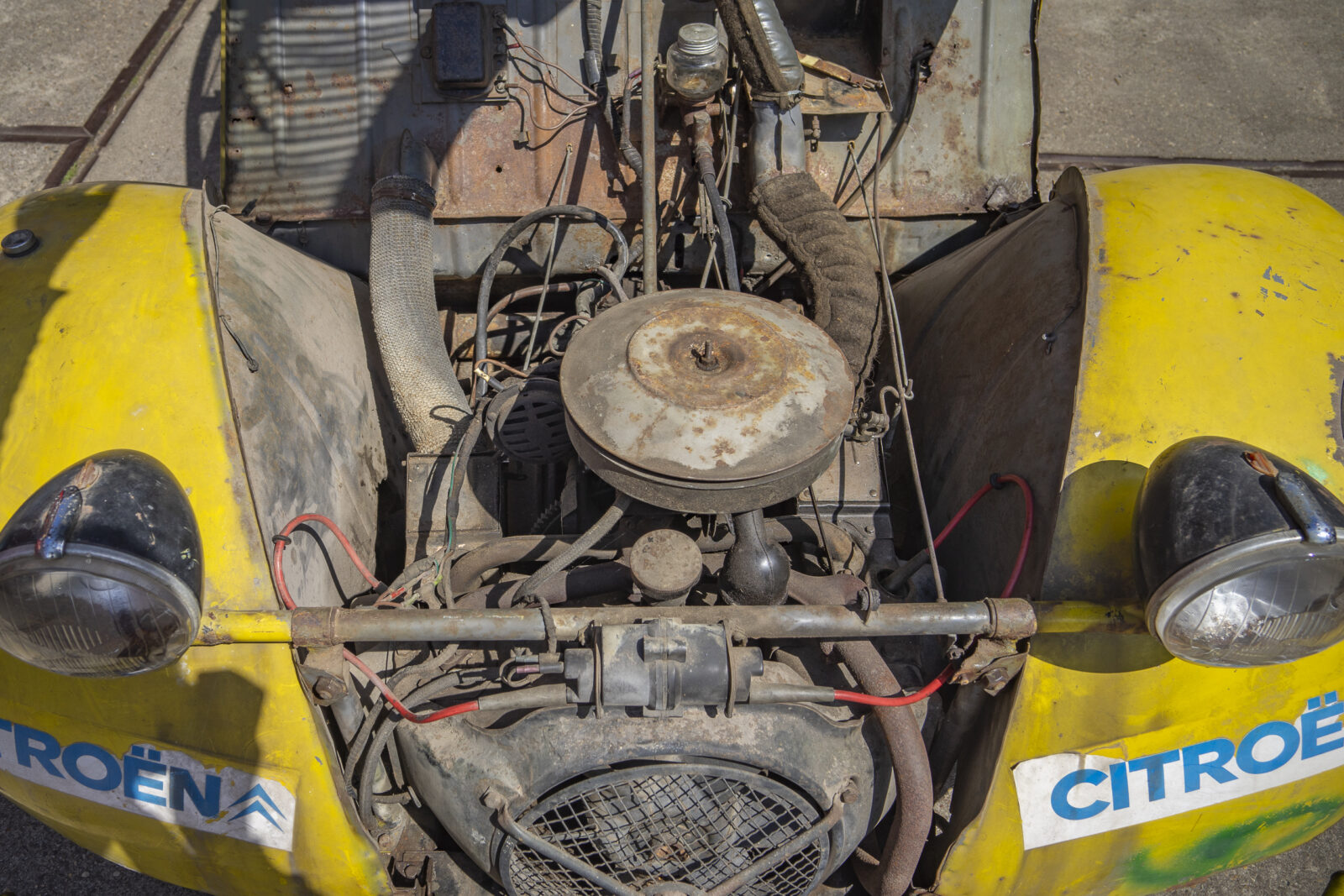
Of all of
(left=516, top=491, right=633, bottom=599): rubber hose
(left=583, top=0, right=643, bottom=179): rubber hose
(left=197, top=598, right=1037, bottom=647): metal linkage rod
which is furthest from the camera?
(left=583, top=0, right=643, bottom=179): rubber hose

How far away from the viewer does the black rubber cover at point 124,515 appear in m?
1.31

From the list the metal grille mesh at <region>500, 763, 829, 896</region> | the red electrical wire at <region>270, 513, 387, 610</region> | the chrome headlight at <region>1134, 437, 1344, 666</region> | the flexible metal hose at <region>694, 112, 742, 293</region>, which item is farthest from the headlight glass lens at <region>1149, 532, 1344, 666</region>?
the red electrical wire at <region>270, 513, 387, 610</region>

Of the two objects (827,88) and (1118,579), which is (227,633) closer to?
(1118,579)

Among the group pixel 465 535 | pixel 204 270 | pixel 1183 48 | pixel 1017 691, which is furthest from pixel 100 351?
pixel 1183 48

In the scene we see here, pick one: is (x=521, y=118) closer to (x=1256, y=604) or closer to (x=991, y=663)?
(x=991, y=663)

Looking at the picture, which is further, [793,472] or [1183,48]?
[1183,48]

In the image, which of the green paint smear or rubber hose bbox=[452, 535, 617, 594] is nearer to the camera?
the green paint smear

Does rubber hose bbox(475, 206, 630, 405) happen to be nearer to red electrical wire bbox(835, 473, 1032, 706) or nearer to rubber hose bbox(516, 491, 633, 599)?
rubber hose bbox(516, 491, 633, 599)

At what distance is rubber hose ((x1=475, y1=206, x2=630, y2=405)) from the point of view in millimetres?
2586

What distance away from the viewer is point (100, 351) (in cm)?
175

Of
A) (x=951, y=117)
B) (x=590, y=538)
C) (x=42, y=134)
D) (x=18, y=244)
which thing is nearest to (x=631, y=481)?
(x=590, y=538)

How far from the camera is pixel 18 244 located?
75.6 inches

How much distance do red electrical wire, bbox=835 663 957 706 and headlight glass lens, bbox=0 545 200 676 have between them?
1081 mm

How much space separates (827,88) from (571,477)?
148 centimetres
